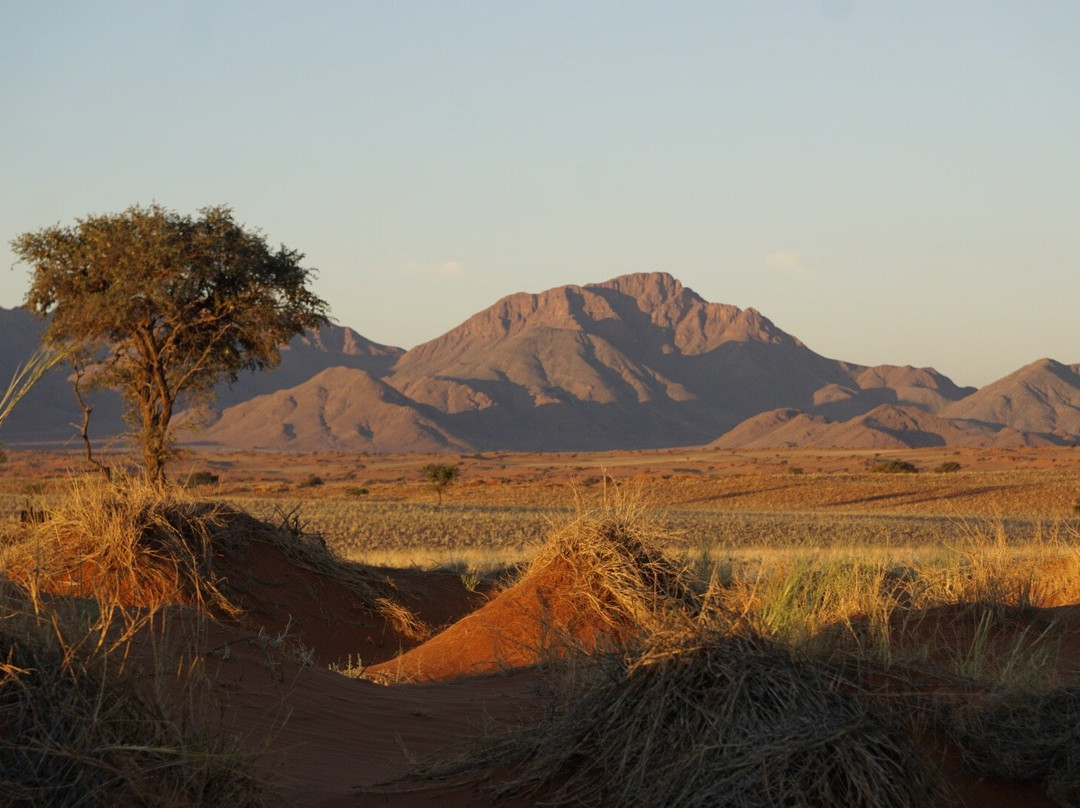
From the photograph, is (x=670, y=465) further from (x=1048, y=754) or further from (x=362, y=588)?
(x=1048, y=754)

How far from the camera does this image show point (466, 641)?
35.3ft

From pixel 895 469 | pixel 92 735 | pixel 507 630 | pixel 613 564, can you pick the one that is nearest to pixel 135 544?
pixel 507 630

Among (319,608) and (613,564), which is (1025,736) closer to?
(613,564)

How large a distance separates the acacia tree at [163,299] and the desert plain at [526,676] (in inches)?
401

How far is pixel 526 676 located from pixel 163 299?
54.4 ft

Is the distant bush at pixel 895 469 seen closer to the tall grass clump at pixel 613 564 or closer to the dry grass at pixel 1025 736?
the tall grass clump at pixel 613 564

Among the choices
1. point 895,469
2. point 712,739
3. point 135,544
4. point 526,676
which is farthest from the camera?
point 895,469

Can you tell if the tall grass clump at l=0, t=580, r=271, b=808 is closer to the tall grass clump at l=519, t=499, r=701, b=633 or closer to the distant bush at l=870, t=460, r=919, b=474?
the tall grass clump at l=519, t=499, r=701, b=633

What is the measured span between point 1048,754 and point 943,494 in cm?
4940

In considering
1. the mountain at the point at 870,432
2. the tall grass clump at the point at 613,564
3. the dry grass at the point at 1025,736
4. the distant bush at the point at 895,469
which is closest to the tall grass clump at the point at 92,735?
the dry grass at the point at 1025,736

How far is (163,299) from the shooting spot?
2311cm

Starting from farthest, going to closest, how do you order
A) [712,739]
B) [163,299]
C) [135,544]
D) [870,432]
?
[870,432] → [163,299] → [135,544] → [712,739]

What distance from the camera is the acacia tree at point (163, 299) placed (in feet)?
76.3

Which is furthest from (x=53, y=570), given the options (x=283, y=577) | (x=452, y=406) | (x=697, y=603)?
(x=452, y=406)
